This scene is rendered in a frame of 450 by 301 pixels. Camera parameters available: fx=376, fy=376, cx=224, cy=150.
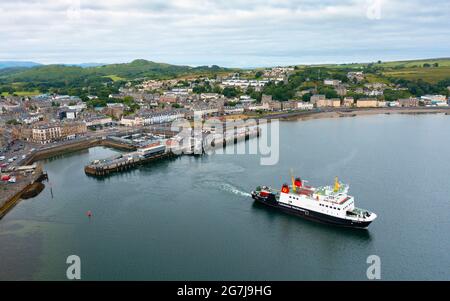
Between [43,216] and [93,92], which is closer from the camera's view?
[43,216]

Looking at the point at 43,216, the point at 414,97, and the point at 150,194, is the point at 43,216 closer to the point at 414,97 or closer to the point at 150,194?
the point at 150,194

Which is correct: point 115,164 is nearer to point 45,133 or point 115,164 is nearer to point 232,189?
point 232,189

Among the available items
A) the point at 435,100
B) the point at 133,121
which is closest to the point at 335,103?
the point at 435,100

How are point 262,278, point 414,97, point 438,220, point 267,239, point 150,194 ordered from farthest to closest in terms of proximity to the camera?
point 414,97, point 150,194, point 438,220, point 267,239, point 262,278

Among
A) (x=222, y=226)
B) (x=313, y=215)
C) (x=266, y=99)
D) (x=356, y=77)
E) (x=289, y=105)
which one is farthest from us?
(x=356, y=77)

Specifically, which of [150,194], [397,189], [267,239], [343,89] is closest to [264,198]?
[267,239]

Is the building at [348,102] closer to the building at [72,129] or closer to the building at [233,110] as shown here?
the building at [233,110]

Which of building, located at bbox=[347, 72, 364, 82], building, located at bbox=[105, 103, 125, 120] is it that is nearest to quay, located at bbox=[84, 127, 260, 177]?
building, located at bbox=[105, 103, 125, 120]

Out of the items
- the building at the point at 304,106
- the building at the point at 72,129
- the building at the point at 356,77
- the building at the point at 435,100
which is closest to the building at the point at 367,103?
the building at the point at 304,106
